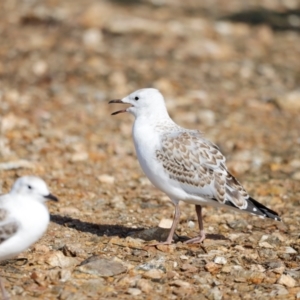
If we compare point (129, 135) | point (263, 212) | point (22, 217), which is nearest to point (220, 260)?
point (263, 212)

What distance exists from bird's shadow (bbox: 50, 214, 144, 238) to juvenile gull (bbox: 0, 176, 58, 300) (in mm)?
1570

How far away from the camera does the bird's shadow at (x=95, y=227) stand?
21.3 feet

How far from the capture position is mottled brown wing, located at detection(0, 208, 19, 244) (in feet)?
15.8

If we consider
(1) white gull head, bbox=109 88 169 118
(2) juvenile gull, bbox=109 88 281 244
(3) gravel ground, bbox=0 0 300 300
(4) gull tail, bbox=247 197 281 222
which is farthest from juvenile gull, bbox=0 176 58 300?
(4) gull tail, bbox=247 197 281 222

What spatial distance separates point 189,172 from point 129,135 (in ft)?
12.4

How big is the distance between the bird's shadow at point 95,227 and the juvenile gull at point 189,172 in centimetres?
55

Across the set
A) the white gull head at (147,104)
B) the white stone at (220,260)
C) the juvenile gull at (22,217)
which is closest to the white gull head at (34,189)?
the juvenile gull at (22,217)

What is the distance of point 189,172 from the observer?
619 cm

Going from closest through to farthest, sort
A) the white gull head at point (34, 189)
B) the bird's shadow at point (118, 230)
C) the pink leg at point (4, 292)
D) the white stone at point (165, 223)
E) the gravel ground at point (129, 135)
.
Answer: the pink leg at point (4, 292) < the white gull head at point (34, 189) < the gravel ground at point (129, 135) < the bird's shadow at point (118, 230) < the white stone at point (165, 223)

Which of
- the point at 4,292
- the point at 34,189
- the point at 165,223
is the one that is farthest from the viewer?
the point at 165,223

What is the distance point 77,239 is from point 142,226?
79 centimetres

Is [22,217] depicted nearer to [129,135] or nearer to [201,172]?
[201,172]

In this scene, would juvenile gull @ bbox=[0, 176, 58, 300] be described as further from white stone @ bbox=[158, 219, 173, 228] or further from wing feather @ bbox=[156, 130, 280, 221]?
white stone @ bbox=[158, 219, 173, 228]

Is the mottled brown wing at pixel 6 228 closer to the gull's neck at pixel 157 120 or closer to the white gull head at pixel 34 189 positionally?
the white gull head at pixel 34 189
